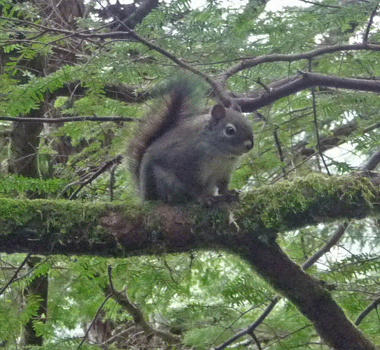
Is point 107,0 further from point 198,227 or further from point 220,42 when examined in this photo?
point 198,227

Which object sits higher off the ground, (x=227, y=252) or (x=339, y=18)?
(x=339, y=18)

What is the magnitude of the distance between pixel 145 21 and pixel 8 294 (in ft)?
10.7

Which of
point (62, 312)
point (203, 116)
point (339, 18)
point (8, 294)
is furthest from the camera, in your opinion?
point (8, 294)

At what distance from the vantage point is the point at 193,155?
3.49 m

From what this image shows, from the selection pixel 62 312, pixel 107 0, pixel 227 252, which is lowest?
pixel 227 252

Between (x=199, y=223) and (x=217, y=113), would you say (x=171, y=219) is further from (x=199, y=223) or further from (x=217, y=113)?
(x=217, y=113)

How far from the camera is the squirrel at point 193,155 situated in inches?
136

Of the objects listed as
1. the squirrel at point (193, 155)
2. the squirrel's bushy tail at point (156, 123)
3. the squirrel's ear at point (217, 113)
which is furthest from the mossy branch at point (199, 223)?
the squirrel's bushy tail at point (156, 123)

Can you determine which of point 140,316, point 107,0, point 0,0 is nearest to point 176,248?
point 107,0

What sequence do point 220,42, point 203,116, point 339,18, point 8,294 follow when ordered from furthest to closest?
point 8,294, point 203,116, point 220,42, point 339,18

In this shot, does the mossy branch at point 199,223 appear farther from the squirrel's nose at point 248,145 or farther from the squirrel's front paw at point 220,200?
the squirrel's nose at point 248,145

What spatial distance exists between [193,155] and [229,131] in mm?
295

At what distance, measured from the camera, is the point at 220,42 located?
9.80 ft

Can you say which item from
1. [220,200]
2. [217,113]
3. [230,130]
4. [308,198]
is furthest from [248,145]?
[308,198]
